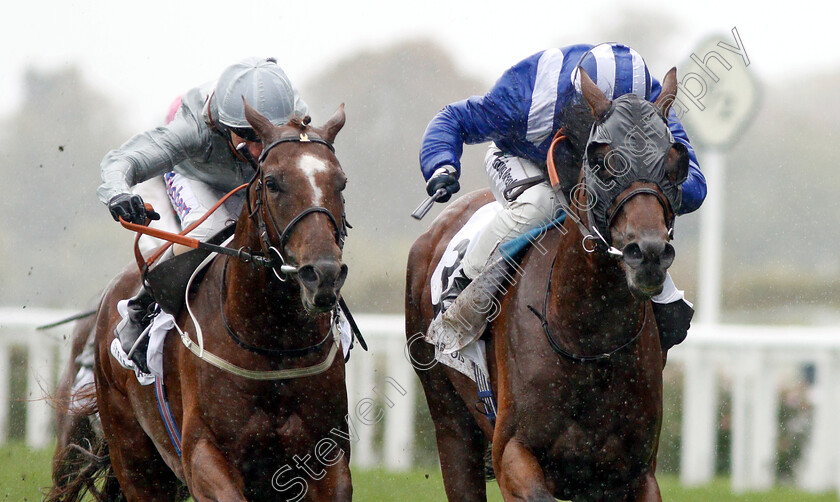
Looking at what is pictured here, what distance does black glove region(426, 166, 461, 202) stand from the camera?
357 cm

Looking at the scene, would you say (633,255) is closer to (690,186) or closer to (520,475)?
(690,186)

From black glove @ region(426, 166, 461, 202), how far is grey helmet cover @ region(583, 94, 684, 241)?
641mm

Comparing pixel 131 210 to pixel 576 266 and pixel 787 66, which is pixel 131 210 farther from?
pixel 787 66

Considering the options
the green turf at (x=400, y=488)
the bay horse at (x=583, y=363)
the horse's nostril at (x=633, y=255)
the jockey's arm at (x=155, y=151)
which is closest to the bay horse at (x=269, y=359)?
the jockey's arm at (x=155, y=151)

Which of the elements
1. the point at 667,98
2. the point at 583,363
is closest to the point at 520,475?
the point at 583,363

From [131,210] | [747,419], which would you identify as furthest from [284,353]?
[747,419]

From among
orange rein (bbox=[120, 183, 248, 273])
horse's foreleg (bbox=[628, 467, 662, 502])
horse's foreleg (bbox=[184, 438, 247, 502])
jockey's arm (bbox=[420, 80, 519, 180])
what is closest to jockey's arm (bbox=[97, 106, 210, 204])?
orange rein (bbox=[120, 183, 248, 273])

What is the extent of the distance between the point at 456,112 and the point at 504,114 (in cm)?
21

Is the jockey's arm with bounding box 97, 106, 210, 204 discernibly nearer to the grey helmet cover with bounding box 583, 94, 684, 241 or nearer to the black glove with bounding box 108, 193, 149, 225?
the black glove with bounding box 108, 193, 149, 225

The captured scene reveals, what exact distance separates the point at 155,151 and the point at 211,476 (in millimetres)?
1069

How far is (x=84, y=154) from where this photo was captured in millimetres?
12766

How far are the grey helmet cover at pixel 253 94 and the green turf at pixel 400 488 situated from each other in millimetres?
2559

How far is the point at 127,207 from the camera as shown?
3.45 meters

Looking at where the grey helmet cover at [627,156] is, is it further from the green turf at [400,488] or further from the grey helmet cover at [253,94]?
the green turf at [400,488]
